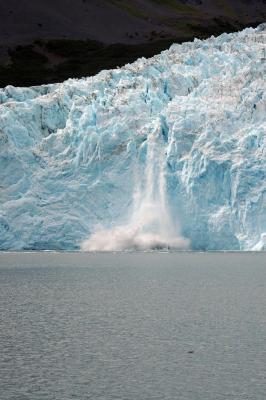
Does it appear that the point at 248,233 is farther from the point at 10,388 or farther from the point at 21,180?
the point at 10,388

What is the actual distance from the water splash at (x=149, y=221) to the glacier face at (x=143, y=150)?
491 mm

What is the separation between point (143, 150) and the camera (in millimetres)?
57312

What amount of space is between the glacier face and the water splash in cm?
49

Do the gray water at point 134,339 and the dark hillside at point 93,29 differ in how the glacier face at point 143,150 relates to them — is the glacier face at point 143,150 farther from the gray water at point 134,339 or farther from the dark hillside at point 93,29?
the dark hillside at point 93,29

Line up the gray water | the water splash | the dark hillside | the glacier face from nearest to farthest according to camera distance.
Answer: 1. the gray water
2. the glacier face
3. the water splash
4. the dark hillside

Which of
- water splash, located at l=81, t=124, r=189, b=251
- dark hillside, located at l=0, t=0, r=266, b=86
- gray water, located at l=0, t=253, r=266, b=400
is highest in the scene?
dark hillside, located at l=0, t=0, r=266, b=86

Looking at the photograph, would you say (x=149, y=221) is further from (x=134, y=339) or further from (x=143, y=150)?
(x=134, y=339)

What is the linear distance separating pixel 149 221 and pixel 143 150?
18.7ft

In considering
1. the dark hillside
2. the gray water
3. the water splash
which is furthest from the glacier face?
the dark hillside

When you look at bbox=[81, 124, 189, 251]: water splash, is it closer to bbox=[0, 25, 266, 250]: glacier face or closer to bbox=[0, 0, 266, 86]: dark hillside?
bbox=[0, 25, 266, 250]: glacier face

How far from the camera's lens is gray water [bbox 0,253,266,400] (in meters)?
17.8

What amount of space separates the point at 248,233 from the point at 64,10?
93827mm

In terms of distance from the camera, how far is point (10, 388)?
57.8 ft

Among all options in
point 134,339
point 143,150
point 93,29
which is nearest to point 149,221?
point 143,150
